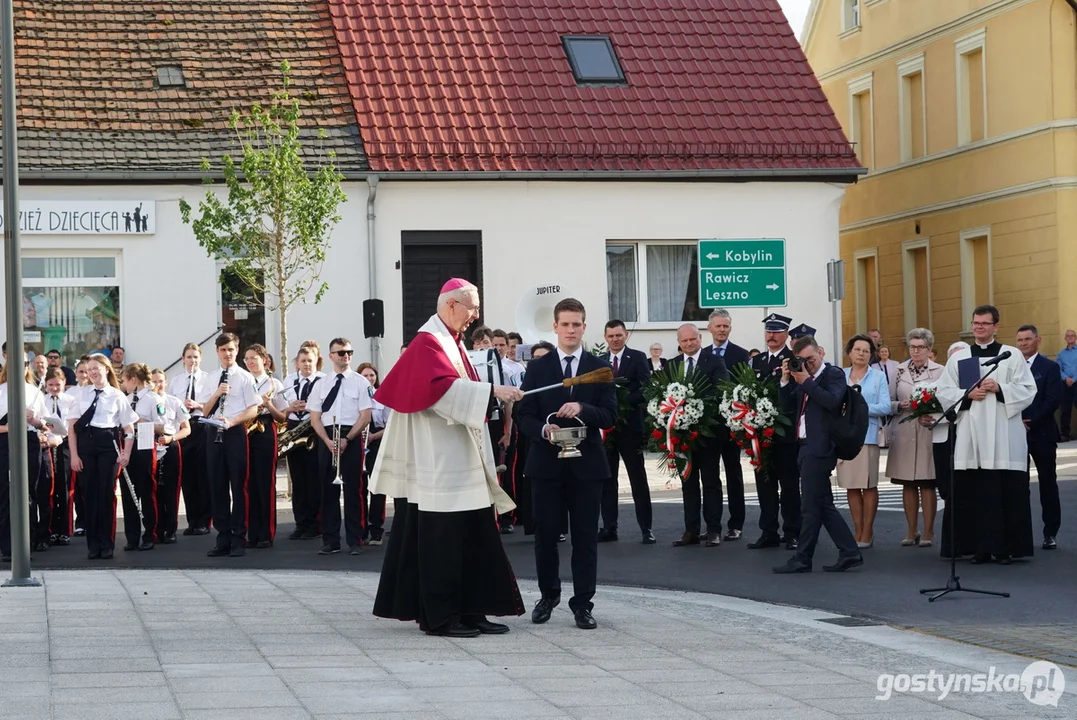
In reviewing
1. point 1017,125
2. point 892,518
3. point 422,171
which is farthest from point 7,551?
point 1017,125

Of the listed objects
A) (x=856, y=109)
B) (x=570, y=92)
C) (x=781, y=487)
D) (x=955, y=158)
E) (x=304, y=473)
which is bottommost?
(x=781, y=487)

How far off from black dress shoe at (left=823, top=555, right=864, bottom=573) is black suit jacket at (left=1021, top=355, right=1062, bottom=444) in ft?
8.09

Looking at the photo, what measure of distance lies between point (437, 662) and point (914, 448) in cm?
718

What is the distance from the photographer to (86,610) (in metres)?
10.2

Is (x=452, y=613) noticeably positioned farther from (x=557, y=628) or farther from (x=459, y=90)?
(x=459, y=90)

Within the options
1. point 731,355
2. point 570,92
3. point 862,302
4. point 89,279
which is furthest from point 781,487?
point 862,302

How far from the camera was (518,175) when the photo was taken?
2617 centimetres

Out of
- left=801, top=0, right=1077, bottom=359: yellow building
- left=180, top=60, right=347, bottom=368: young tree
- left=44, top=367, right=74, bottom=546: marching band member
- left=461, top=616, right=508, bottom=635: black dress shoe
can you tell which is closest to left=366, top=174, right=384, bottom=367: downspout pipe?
left=180, top=60, right=347, bottom=368: young tree

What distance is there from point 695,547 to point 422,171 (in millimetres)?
12204

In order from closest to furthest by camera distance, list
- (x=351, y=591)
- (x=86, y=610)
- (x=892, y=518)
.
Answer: (x=86, y=610) → (x=351, y=591) → (x=892, y=518)

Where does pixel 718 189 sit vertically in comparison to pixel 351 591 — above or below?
above

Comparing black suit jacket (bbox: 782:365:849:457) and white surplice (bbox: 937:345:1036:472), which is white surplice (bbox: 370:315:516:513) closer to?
black suit jacket (bbox: 782:365:849:457)

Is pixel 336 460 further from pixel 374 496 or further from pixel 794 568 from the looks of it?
pixel 794 568

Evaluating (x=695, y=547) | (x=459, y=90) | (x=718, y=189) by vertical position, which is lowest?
(x=695, y=547)
